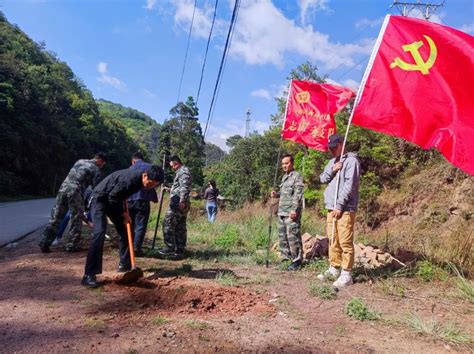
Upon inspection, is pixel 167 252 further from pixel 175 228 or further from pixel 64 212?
pixel 64 212

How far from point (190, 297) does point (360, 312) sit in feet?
5.98

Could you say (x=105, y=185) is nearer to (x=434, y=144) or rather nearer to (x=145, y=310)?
(x=145, y=310)

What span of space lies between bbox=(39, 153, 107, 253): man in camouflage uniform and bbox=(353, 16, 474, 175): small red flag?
4514mm

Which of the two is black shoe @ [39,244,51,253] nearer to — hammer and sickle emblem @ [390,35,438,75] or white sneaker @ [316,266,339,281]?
white sneaker @ [316,266,339,281]

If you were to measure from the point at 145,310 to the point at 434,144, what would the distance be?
3.61 meters

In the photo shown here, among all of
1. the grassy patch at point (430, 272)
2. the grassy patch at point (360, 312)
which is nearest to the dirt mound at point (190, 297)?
the grassy patch at point (360, 312)

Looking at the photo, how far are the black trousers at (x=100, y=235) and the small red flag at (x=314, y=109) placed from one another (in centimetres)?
366

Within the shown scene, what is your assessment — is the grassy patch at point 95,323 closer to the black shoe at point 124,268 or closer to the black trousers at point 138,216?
the black shoe at point 124,268

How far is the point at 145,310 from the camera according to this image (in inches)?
153

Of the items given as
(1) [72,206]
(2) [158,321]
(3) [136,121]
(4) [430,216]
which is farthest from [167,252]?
(3) [136,121]

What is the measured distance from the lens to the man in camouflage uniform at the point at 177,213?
670 centimetres

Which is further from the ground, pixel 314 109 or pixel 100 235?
pixel 314 109

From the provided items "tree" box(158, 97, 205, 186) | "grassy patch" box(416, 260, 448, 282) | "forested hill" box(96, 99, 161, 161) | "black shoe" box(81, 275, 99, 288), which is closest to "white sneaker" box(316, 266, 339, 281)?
"grassy patch" box(416, 260, 448, 282)

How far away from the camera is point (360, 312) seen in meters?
4.00
